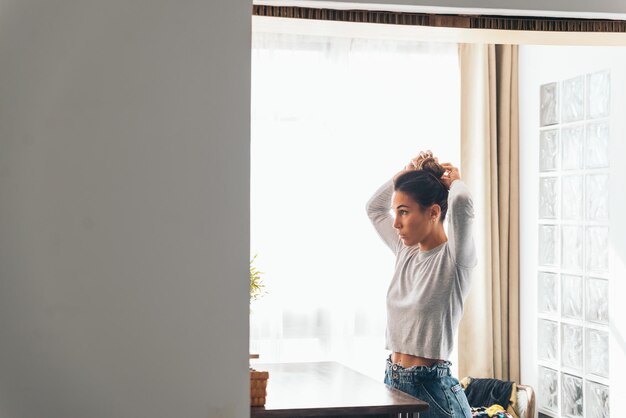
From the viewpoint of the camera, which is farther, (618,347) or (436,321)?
(618,347)

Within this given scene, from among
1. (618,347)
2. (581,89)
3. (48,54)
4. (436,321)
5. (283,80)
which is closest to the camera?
(48,54)

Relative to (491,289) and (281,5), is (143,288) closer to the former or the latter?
(281,5)

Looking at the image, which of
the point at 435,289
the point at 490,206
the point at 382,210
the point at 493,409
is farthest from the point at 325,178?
the point at 435,289

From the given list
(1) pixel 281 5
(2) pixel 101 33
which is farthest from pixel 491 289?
(2) pixel 101 33

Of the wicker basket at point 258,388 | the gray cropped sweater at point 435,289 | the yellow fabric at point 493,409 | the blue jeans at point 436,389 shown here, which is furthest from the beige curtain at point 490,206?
the wicker basket at point 258,388

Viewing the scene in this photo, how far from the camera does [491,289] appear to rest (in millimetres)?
5066

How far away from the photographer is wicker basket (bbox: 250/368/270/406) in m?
2.40

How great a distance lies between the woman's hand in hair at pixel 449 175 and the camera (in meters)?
3.38

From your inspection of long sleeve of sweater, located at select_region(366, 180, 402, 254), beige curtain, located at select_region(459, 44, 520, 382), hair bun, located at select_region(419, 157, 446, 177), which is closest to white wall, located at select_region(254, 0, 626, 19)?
hair bun, located at select_region(419, 157, 446, 177)

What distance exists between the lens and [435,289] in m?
3.19

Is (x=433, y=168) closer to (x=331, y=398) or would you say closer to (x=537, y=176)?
(x=331, y=398)

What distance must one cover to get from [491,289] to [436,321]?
2.00 meters

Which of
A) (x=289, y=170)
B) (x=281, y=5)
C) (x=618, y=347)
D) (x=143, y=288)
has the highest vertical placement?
(x=281, y=5)

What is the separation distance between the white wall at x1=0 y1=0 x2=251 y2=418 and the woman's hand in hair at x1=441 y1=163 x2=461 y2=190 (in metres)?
1.28
